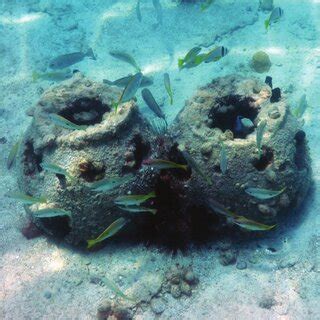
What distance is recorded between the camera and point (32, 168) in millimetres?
5059

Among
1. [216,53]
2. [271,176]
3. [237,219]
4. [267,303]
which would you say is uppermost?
[216,53]

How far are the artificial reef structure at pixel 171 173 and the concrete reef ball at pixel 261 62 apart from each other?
120 inches

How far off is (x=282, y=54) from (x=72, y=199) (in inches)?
242

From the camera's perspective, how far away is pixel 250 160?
4254 millimetres

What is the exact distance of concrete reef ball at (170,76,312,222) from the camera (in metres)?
4.25

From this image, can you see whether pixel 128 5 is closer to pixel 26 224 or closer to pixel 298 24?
pixel 298 24

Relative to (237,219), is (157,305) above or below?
below

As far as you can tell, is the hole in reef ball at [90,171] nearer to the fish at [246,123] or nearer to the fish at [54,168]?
the fish at [54,168]

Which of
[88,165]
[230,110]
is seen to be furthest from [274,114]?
[88,165]

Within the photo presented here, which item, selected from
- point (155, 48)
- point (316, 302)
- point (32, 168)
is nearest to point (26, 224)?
point (32, 168)

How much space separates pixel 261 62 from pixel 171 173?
4.57m

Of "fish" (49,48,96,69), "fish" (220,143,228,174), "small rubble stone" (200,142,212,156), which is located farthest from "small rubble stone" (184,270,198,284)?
"fish" (49,48,96,69)

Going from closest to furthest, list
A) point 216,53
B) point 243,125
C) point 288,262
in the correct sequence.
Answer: point 288,262
point 243,125
point 216,53

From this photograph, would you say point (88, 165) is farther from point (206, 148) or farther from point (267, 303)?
point (267, 303)
